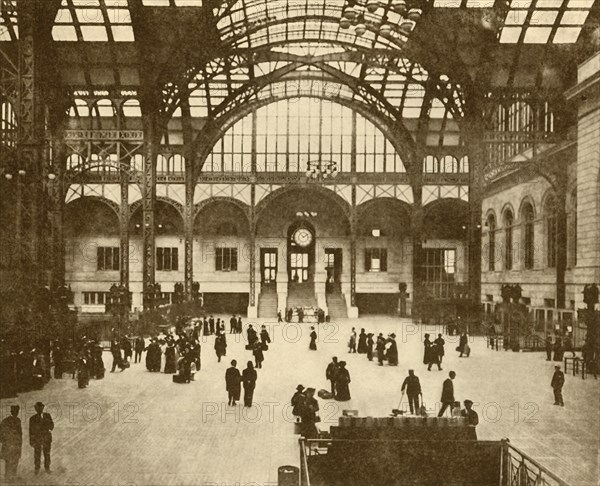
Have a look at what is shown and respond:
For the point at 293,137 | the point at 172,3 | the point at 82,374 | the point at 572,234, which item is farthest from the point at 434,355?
the point at 293,137

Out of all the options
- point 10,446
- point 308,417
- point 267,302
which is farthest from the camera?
point 267,302

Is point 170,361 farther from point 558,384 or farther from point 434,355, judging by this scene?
point 558,384

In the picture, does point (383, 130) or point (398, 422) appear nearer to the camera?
point (398, 422)

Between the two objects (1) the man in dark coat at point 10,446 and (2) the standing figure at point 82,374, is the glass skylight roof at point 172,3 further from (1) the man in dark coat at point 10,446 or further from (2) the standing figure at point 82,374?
(1) the man in dark coat at point 10,446

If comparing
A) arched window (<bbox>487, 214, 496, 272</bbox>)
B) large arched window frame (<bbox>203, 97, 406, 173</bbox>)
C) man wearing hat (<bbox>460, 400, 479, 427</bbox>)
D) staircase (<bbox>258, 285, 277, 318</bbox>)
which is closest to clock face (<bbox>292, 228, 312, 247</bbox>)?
staircase (<bbox>258, 285, 277, 318</bbox>)

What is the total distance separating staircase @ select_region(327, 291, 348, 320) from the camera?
143ft

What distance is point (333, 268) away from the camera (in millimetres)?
47812

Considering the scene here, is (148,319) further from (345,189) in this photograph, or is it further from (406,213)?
(406,213)

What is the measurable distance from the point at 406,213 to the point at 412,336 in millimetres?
16314

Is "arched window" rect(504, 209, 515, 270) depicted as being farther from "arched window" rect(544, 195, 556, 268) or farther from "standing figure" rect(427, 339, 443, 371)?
"standing figure" rect(427, 339, 443, 371)

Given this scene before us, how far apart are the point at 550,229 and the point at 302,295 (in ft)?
54.0

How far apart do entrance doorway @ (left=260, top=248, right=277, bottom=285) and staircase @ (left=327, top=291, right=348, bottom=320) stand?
438 cm

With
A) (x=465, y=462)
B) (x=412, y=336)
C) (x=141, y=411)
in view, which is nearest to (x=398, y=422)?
(x=465, y=462)

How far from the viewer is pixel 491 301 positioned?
42.8 meters
